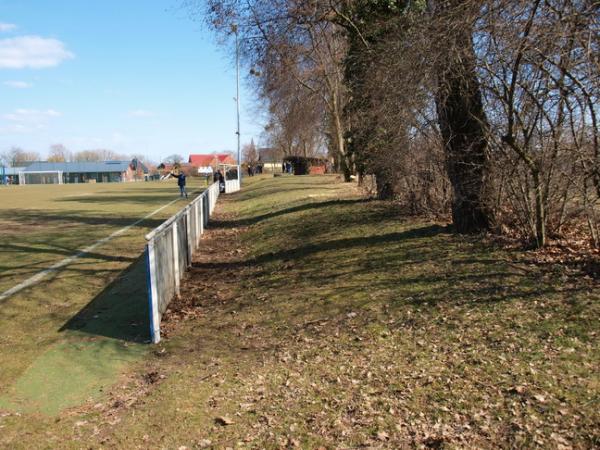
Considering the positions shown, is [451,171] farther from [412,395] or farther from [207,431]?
[207,431]

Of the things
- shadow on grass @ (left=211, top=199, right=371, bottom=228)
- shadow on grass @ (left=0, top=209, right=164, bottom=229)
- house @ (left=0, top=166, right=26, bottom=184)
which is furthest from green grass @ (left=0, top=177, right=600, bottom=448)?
house @ (left=0, top=166, right=26, bottom=184)

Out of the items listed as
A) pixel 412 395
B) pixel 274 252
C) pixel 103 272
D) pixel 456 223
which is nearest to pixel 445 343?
pixel 412 395

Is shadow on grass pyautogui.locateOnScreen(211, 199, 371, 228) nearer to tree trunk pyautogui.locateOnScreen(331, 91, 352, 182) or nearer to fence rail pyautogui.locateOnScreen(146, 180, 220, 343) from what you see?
fence rail pyautogui.locateOnScreen(146, 180, 220, 343)

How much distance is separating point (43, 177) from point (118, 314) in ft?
458

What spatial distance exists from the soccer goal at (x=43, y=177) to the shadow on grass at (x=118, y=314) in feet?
439

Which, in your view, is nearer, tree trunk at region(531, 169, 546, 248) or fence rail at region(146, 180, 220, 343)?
fence rail at region(146, 180, 220, 343)

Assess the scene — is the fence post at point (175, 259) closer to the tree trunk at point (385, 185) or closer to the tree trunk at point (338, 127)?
the tree trunk at point (385, 185)

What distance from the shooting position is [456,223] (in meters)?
10.3

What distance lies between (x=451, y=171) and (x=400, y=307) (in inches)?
160

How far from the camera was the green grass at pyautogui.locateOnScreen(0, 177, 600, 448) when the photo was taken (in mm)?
4270

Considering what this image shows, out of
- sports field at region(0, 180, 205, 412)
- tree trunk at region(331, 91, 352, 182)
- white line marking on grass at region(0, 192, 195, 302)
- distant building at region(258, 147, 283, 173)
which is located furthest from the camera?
distant building at region(258, 147, 283, 173)

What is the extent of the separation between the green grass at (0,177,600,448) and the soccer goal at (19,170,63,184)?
13634 centimetres

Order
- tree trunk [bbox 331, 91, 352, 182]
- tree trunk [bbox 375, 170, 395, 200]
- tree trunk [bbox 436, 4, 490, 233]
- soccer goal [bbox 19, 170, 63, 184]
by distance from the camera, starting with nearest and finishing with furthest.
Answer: tree trunk [bbox 436, 4, 490, 233], tree trunk [bbox 375, 170, 395, 200], tree trunk [bbox 331, 91, 352, 182], soccer goal [bbox 19, 170, 63, 184]

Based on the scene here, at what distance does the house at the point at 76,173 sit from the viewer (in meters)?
134
